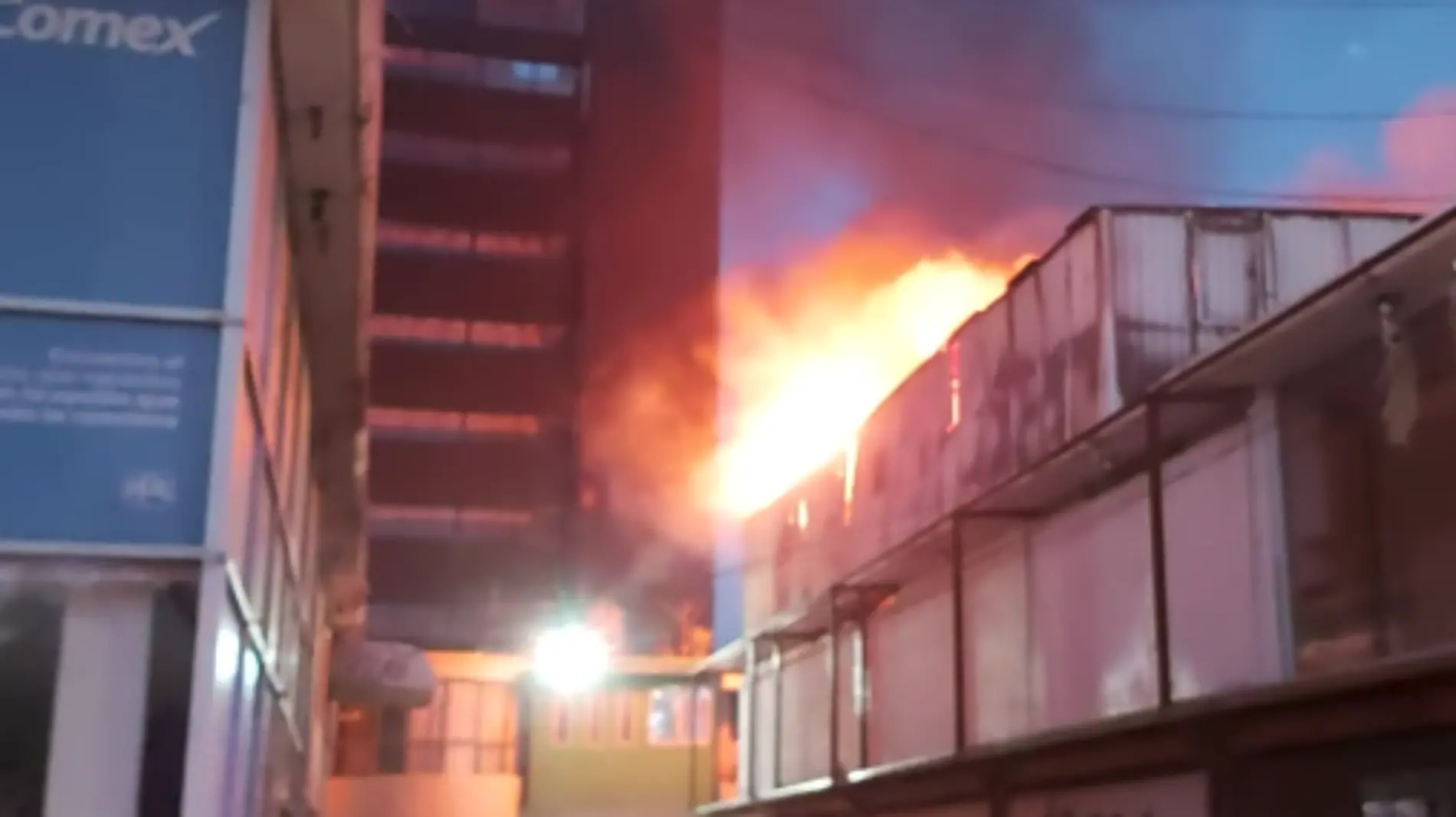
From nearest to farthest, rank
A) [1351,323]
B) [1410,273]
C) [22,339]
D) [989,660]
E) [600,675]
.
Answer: [22,339] < [1410,273] < [1351,323] < [989,660] < [600,675]

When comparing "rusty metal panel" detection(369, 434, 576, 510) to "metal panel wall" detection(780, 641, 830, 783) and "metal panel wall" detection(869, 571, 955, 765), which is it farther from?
"metal panel wall" detection(869, 571, 955, 765)

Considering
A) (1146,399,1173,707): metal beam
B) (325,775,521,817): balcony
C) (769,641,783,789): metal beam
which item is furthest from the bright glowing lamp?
(1146,399,1173,707): metal beam

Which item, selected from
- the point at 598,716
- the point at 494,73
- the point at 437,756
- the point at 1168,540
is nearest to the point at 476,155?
the point at 494,73

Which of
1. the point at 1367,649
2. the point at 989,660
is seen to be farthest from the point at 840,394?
the point at 1367,649

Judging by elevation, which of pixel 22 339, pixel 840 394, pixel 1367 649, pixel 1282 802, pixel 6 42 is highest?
pixel 840 394

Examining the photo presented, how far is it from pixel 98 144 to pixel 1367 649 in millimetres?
5272

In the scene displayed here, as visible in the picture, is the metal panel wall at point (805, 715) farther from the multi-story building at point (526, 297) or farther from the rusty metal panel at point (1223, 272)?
the multi-story building at point (526, 297)

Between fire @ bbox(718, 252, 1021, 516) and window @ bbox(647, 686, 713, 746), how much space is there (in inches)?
116

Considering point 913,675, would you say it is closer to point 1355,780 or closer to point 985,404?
point 985,404

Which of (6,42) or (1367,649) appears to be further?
(1367,649)

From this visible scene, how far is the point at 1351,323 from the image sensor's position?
6461 millimetres

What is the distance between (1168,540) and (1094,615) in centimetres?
97

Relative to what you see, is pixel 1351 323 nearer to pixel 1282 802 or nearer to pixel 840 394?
pixel 1282 802

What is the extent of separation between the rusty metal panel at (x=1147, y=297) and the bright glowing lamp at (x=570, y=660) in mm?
14229
